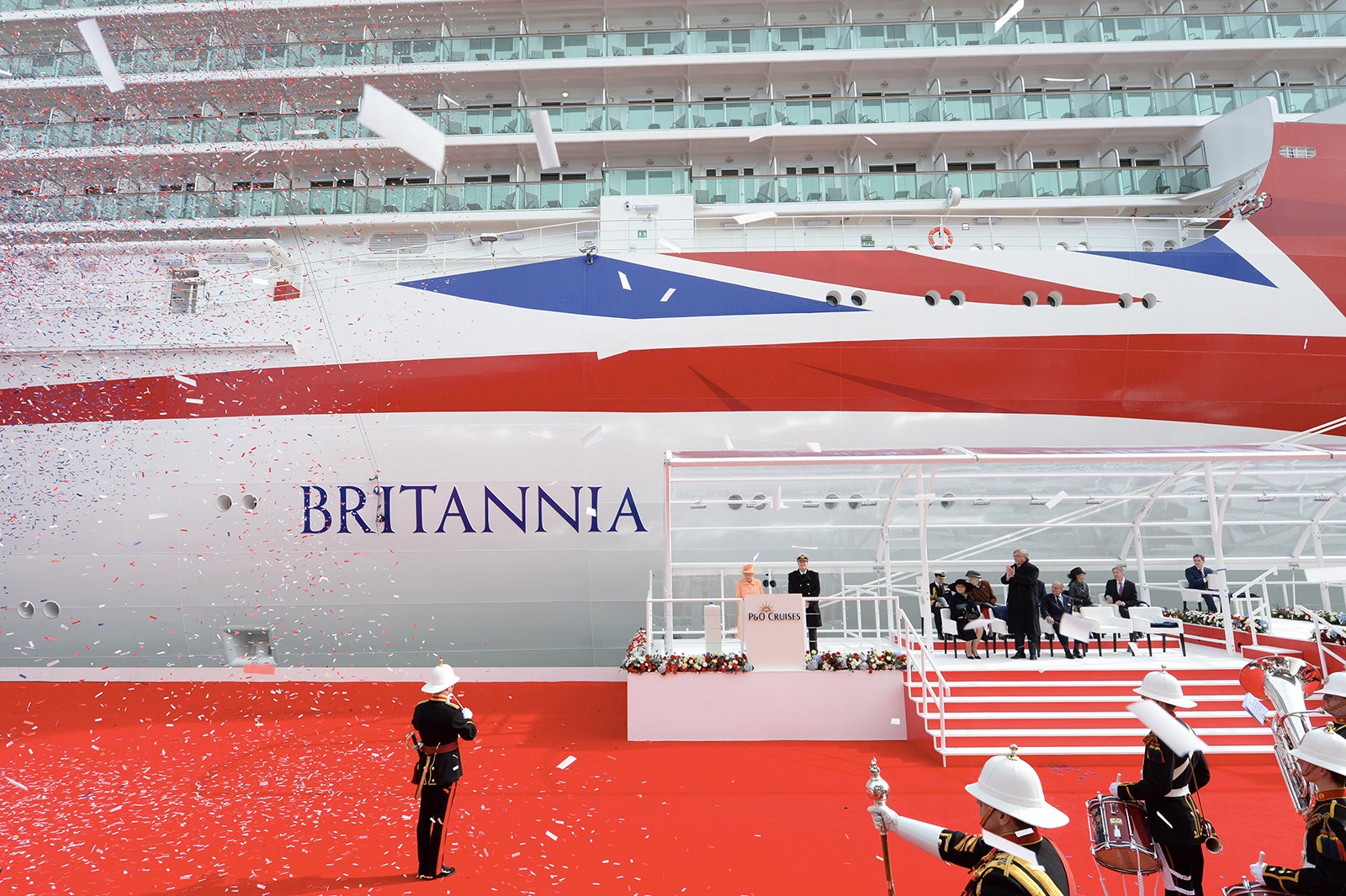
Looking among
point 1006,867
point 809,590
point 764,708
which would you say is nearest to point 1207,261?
point 809,590

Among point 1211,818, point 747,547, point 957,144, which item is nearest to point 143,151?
point 747,547

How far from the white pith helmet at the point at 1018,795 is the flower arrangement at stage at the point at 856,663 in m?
5.03

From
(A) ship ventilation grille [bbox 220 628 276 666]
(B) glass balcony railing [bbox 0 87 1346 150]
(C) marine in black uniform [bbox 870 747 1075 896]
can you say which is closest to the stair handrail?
(C) marine in black uniform [bbox 870 747 1075 896]

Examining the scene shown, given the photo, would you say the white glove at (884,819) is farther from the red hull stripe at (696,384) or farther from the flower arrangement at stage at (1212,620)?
the flower arrangement at stage at (1212,620)

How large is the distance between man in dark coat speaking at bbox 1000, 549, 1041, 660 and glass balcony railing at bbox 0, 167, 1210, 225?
24.6ft

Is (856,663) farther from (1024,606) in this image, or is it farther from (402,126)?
(402,126)

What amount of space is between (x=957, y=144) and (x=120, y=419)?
1400 cm

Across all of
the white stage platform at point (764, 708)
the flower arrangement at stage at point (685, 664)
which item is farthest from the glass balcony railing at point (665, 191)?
the white stage platform at point (764, 708)

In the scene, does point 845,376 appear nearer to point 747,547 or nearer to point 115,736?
point 747,547

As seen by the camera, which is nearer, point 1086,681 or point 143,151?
point 1086,681

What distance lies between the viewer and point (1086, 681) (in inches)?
280

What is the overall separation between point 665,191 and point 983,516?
7638 mm

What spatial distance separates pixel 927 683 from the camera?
667 cm

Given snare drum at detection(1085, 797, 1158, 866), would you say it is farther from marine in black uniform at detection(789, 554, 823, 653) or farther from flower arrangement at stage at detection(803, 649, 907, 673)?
marine in black uniform at detection(789, 554, 823, 653)
